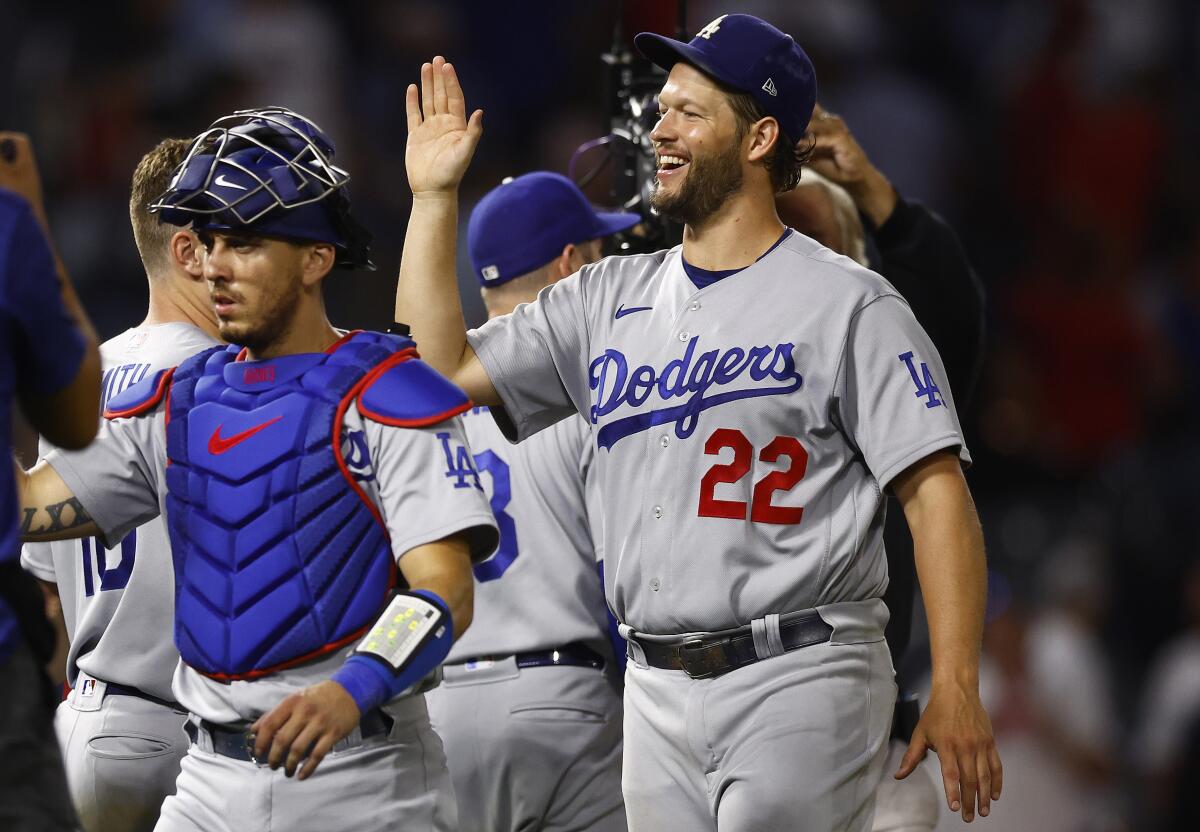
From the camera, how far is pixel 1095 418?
7.84 metres

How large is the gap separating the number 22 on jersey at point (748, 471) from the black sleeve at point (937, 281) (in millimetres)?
1173

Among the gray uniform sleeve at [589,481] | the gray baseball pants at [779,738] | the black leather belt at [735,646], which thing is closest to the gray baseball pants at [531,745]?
the gray uniform sleeve at [589,481]

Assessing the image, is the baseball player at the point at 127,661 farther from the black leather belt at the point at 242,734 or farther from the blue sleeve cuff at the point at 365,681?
the blue sleeve cuff at the point at 365,681

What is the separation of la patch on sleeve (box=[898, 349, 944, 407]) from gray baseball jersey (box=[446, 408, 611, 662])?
1149 mm

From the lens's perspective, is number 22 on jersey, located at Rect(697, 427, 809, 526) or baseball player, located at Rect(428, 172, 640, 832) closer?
number 22 on jersey, located at Rect(697, 427, 809, 526)

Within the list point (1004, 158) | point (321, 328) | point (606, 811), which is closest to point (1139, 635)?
point (1004, 158)

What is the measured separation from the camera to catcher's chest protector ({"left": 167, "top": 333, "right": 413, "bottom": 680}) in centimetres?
283

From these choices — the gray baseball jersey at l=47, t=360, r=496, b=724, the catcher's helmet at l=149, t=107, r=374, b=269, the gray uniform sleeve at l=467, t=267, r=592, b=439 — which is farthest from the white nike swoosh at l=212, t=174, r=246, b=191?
the gray uniform sleeve at l=467, t=267, r=592, b=439

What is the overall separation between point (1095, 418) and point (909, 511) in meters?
4.95

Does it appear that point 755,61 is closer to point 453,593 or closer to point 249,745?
point 453,593

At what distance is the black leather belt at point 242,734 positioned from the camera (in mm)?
2848

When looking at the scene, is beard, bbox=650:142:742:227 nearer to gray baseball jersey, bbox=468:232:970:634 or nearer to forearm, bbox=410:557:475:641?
gray baseball jersey, bbox=468:232:970:634

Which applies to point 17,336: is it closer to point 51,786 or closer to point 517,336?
point 51,786

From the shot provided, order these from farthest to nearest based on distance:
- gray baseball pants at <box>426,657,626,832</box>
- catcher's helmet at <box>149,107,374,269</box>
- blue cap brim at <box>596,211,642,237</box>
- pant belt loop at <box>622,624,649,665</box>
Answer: blue cap brim at <box>596,211,642,237</box>
gray baseball pants at <box>426,657,626,832</box>
pant belt loop at <box>622,624,649,665</box>
catcher's helmet at <box>149,107,374,269</box>
